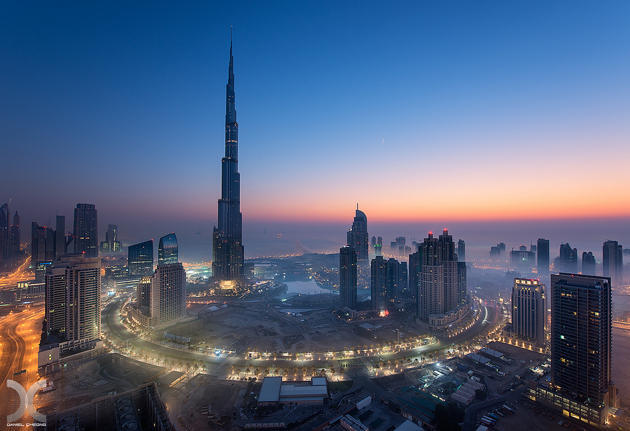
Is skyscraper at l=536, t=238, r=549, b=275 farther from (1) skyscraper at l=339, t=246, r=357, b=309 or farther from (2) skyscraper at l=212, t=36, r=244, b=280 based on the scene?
(2) skyscraper at l=212, t=36, r=244, b=280

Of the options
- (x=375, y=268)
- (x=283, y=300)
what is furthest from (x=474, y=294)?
(x=283, y=300)

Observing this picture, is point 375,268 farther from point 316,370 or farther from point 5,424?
point 5,424

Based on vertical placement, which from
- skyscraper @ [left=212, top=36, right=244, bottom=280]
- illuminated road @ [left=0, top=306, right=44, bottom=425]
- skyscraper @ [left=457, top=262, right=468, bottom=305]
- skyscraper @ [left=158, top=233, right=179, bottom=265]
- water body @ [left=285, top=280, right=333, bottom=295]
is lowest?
water body @ [left=285, top=280, right=333, bottom=295]

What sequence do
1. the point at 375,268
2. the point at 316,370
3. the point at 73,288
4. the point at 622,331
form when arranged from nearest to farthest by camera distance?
the point at 316,370 → the point at 73,288 → the point at 622,331 → the point at 375,268

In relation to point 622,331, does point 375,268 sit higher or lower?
higher

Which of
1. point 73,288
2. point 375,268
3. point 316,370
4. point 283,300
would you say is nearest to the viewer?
point 316,370

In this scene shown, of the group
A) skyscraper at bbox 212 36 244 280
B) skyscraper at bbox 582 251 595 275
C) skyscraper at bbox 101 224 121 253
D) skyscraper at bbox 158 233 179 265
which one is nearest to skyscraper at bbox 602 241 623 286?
skyscraper at bbox 582 251 595 275

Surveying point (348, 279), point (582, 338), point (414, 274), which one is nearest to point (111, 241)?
point (348, 279)
